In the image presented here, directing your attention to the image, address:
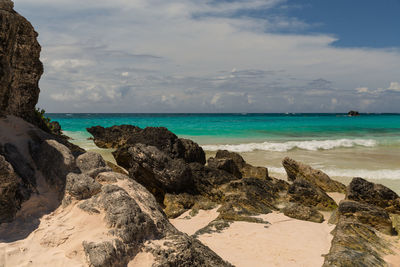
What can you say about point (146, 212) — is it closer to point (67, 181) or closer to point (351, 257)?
point (67, 181)

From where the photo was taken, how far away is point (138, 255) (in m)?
3.84

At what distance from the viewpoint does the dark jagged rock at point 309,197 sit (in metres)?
9.46

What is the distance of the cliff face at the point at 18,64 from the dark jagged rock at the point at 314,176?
374 inches

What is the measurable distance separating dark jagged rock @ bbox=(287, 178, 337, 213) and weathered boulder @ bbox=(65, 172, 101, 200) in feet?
23.0

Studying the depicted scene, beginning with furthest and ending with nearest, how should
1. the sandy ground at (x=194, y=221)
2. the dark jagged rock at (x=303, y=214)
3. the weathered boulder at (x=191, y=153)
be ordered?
the weathered boulder at (x=191, y=153) → the dark jagged rock at (x=303, y=214) → the sandy ground at (x=194, y=221)

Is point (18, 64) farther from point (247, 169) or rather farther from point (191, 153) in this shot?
point (247, 169)

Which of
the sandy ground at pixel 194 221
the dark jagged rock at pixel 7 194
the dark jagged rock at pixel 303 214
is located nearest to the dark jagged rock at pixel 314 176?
the dark jagged rock at pixel 303 214

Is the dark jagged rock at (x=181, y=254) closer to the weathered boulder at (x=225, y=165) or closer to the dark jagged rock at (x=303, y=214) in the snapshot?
the dark jagged rock at (x=303, y=214)

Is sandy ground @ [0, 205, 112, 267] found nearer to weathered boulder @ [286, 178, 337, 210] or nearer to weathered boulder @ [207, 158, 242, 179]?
weathered boulder @ [286, 178, 337, 210]

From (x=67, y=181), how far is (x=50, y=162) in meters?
0.66

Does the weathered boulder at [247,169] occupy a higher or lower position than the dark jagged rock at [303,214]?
higher

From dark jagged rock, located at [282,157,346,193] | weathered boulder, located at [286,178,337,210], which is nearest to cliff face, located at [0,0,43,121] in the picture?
weathered boulder, located at [286,178,337,210]

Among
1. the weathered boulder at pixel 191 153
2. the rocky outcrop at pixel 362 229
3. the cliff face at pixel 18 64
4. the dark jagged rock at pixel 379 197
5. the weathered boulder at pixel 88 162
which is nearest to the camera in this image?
the cliff face at pixel 18 64

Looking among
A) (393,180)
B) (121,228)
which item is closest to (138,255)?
(121,228)
